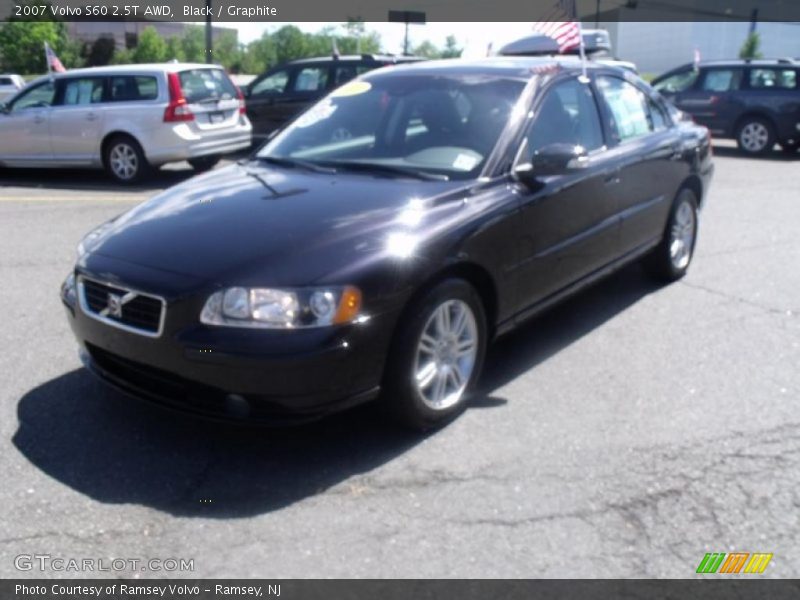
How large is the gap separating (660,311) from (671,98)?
40.2 feet

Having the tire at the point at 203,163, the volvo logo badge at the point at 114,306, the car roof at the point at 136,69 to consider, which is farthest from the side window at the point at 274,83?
the volvo logo badge at the point at 114,306

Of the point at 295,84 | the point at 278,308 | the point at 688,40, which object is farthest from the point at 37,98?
the point at 688,40

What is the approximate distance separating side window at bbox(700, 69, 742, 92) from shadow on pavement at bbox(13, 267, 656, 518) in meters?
13.6

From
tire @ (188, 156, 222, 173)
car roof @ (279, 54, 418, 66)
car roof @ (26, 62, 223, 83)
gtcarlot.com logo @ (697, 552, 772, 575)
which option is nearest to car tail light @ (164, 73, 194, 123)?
car roof @ (26, 62, 223, 83)

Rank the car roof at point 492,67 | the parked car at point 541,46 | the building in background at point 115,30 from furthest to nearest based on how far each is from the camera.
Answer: the building in background at point 115,30, the parked car at point 541,46, the car roof at point 492,67

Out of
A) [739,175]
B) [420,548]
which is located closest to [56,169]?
[739,175]

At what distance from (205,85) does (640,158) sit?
8.07 metres

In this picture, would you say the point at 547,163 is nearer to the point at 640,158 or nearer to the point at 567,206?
the point at 567,206

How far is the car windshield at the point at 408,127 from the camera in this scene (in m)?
4.67

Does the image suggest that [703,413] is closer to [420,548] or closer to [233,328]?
[420,548]

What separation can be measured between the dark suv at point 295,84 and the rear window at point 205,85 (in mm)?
2021

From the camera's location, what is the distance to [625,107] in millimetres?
5949

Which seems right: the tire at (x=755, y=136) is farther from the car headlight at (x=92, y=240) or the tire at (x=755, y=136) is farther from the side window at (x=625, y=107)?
the car headlight at (x=92, y=240)
